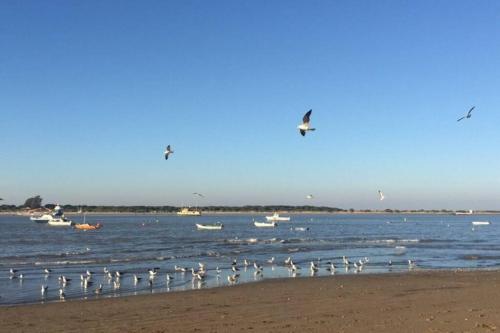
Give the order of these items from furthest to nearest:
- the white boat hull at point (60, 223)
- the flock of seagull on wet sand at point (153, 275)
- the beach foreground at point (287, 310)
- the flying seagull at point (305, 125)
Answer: the white boat hull at point (60, 223) → the flock of seagull on wet sand at point (153, 275) → the flying seagull at point (305, 125) → the beach foreground at point (287, 310)

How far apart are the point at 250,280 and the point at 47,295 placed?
8.45 m

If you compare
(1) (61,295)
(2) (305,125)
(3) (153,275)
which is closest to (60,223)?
(3) (153,275)

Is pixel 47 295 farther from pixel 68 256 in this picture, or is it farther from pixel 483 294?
pixel 68 256

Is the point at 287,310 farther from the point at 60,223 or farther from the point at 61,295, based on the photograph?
the point at 60,223

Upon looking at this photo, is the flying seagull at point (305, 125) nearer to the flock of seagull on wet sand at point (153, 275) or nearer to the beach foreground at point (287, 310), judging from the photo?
the beach foreground at point (287, 310)

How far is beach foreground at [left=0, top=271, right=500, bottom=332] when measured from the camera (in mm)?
13195

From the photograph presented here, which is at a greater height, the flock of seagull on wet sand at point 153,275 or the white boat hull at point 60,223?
the white boat hull at point 60,223

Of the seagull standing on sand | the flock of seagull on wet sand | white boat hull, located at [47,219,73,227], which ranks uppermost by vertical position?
white boat hull, located at [47,219,73,227]

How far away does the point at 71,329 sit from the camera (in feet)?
45.0

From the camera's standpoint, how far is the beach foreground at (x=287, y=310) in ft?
43.3

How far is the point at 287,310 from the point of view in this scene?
51.8 feet

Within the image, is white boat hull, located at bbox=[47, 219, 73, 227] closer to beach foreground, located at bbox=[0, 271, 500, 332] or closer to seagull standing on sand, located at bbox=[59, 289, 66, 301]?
seagull standing on sand, located at bbox=[59, 289, 66, 301]

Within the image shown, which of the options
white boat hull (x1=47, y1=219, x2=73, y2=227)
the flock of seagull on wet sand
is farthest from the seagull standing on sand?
white boat hull (x1=47, y1=219, x2=73, y2=227)

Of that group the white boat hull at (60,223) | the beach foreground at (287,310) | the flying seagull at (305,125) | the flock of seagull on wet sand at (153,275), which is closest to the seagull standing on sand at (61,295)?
the flock of seagull on wet sand at (153,275)
